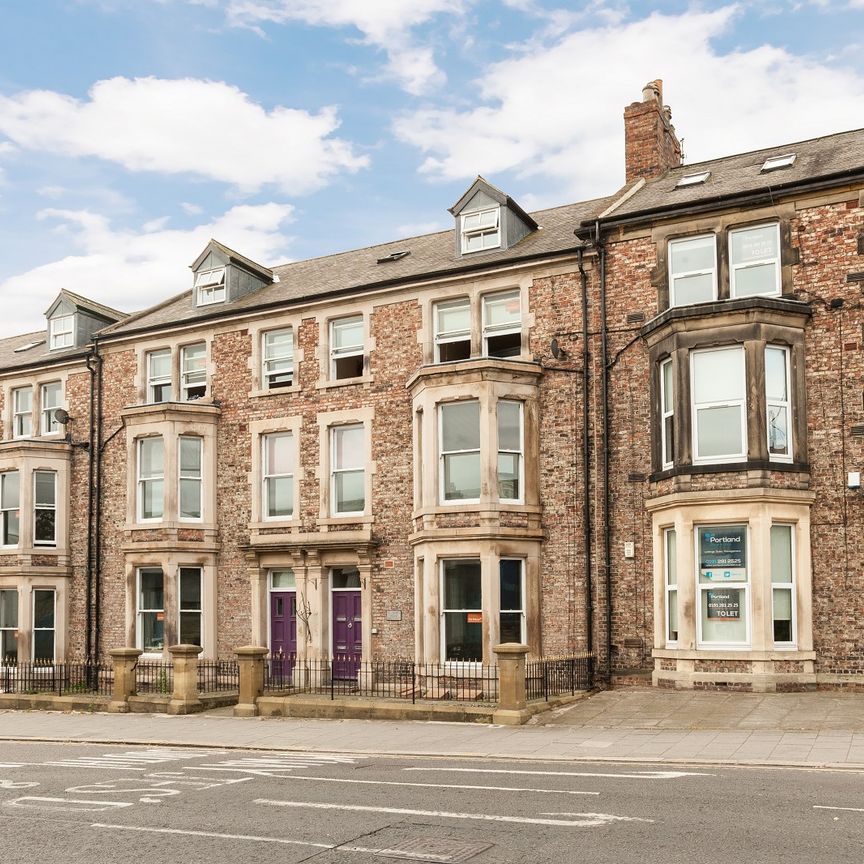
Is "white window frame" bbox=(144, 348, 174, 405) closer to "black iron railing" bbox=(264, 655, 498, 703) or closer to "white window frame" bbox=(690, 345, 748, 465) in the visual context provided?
"black iron railing" bbox=(264, 655, 498, 703)

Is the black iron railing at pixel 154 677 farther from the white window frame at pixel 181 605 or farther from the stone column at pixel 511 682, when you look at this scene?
the stone column at pixel 511 682

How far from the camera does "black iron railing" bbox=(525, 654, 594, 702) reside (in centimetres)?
2050

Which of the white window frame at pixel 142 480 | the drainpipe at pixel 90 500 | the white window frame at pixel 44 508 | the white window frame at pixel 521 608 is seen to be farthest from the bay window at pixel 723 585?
the white window frame at pixel 44 508

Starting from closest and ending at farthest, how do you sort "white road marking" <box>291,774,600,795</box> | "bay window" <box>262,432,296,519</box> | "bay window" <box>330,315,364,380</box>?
"white road marking" <box>291,774,600,795</box>
"bay window" <box>330,315,364,380</box>
"bay window" <box>262,432,296,519</box>

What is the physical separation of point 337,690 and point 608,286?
1035 centimetres

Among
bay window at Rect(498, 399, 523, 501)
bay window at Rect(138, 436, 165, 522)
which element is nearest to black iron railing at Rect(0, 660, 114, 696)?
bay window at Rect(138, 436, 165, 522)

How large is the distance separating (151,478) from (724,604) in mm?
14793

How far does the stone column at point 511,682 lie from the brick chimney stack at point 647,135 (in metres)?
13.4

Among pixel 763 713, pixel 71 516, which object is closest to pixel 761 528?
pixel 763 713

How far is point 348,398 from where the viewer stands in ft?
84.1

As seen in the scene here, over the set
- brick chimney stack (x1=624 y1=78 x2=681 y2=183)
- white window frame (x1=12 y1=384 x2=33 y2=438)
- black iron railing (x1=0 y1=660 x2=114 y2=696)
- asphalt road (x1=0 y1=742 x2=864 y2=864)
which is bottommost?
black iron railing (x1=0 y1=660 x2=114 y2=696)

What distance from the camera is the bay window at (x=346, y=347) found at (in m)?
26.0

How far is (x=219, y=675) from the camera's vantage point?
25.8m

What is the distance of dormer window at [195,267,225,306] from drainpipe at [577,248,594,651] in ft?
35.6
